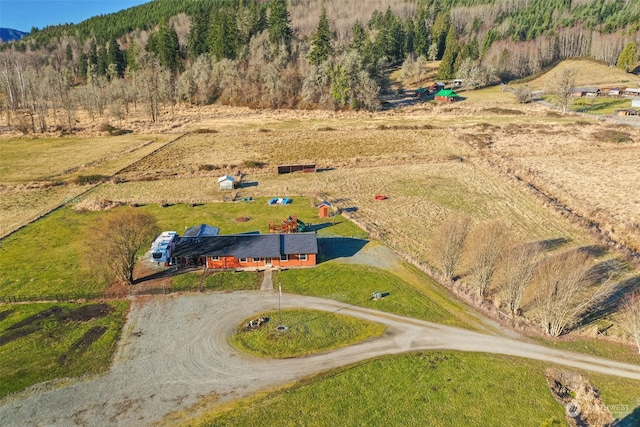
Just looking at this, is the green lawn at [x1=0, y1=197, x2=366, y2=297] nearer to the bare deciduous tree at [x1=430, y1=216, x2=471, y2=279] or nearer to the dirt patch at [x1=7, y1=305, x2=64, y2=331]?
the dirt patch at [x1=7, y1=305, x2=64, y2=331]

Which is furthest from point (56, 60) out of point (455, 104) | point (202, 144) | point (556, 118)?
point (556, 118)

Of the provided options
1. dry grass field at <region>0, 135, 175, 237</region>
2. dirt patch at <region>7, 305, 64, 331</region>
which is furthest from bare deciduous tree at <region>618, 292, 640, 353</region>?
dry grass field at <region>0, 135, 175, 237</region>

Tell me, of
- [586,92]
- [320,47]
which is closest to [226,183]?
[320,47]

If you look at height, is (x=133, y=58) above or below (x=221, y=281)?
above

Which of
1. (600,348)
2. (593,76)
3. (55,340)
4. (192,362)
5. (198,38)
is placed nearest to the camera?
(192,362)

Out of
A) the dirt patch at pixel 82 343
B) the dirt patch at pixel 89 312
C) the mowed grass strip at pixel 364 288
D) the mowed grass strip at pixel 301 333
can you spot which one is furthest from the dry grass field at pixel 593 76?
the dirt patch at pixel 82 343

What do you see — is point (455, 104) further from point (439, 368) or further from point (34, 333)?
point (34, 333)

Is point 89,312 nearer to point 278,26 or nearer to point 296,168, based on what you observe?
point 296,168
